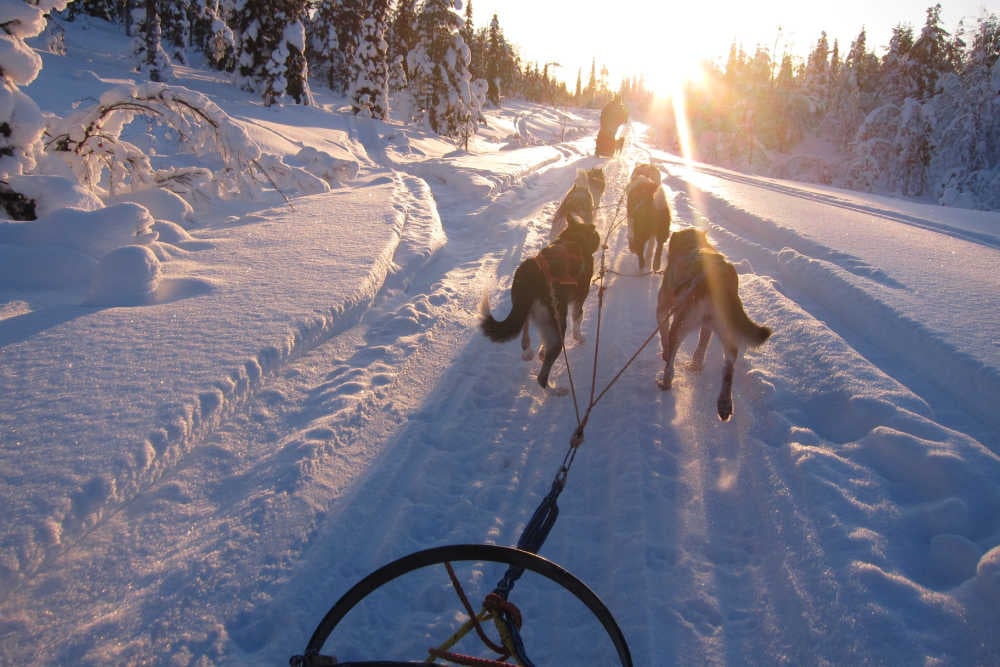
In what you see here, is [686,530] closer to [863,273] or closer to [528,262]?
[528,262]

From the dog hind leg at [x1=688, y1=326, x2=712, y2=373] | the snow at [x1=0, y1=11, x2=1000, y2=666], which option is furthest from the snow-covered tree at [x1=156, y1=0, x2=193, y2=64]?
the dog hind leg at [x1=688, y1=326, x2=712, y2=373]

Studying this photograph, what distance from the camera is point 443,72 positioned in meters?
24.8

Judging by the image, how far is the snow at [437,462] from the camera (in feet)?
6.51

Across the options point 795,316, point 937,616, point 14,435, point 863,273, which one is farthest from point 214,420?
point 863,273

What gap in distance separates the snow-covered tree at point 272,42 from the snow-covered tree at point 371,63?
3658mm

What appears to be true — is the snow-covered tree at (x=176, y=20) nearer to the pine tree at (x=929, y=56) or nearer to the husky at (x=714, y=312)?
the husky at (x=714, y=312)

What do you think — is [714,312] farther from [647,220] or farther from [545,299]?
[647,220]

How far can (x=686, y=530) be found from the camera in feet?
8.34

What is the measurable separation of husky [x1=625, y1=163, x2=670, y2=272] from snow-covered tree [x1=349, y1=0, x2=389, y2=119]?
2329cm

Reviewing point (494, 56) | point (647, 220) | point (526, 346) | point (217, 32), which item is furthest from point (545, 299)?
point (494, 56)

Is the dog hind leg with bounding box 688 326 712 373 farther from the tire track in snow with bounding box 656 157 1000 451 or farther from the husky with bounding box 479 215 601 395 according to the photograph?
the tire track in snow with bounding box 656 157 1000 451

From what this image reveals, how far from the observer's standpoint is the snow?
78.2 inches

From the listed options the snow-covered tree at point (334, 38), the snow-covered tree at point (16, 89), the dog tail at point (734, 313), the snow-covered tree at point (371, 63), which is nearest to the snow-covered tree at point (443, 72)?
the snow-covered tree at point (371, 63)

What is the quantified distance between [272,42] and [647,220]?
75.8 feet
